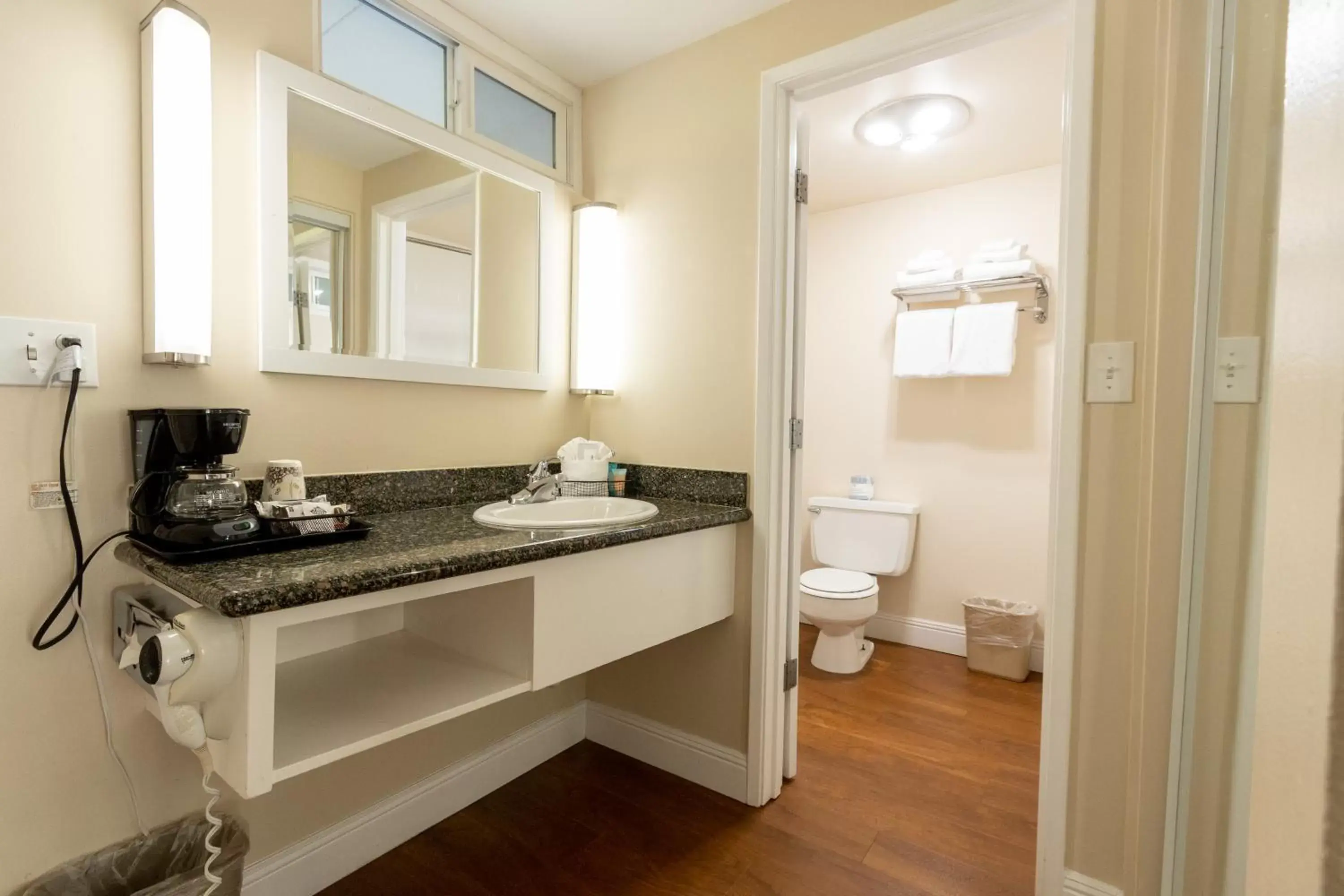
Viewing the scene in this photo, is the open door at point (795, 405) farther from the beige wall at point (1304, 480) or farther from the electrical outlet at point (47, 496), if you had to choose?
the electrical outlet at point (47, 496)

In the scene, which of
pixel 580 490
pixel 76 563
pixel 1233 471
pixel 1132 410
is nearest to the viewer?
pixel 1233 471

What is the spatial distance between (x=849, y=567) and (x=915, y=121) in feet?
6.62

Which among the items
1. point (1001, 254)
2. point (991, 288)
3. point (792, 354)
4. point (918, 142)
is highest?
point (918, 142)

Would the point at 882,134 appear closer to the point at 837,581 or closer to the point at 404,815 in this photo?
the point at 837,581

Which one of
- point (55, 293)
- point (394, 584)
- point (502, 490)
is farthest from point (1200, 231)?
point (55, 293)

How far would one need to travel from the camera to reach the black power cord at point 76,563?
1.09 m

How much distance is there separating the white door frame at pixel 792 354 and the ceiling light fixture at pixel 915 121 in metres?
0.68

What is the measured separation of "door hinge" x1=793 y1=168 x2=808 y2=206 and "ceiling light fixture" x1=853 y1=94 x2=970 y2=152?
0.68 m

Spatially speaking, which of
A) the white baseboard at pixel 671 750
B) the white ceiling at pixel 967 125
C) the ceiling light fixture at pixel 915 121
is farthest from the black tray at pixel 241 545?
the ceiling light fixture at pixel 915 121

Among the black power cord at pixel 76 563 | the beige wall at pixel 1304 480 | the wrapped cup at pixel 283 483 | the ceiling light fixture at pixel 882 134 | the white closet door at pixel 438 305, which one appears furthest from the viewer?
the ceiling light fixture at pixel 882 134

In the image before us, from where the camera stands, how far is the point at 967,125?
2385mm

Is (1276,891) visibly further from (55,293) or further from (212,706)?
(55,293)

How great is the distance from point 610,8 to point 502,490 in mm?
1459

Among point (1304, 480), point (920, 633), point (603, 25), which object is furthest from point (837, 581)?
point (1304, 480)
